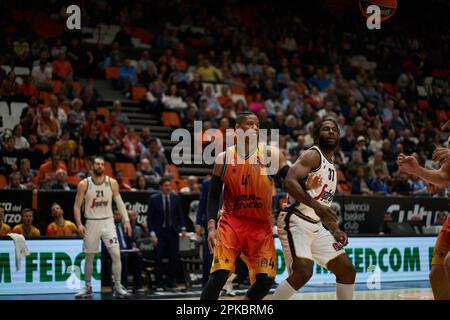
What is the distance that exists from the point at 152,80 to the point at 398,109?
7.98 m

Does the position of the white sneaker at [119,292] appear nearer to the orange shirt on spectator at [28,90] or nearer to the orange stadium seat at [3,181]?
the orange stadium seat at [3,181]

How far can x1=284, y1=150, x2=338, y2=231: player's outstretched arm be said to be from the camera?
6.89m

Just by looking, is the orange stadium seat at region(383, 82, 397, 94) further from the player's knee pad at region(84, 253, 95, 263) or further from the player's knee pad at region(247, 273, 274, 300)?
the player's knee pad at region(247, 273, 274, 300)

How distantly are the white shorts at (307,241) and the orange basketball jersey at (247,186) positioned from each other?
0.33 m

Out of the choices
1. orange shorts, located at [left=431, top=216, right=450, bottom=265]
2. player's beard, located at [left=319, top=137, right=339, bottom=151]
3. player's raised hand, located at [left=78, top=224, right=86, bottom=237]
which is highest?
player's beard, located at [left=319, top=137, right=339, bottom=151]

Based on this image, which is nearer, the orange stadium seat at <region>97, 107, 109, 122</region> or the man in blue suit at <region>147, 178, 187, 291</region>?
the man in blue suit at <region>147, 178, 187, 291</region>

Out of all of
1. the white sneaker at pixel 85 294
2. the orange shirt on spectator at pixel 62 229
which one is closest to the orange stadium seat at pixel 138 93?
the orange shirt on spectator at pixel 62 229

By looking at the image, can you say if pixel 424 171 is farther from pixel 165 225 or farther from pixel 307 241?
pixel 165 225

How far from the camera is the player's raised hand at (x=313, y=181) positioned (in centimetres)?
724

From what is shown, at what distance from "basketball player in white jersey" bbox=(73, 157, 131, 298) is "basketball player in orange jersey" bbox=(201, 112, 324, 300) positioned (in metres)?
4.79

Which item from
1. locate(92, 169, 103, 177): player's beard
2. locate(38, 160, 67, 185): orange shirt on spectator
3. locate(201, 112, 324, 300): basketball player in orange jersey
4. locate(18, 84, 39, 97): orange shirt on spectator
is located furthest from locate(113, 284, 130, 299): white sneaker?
locate(18, 84, 39, 97): orange shirt on spectator

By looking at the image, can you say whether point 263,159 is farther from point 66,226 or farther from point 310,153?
point 66,226

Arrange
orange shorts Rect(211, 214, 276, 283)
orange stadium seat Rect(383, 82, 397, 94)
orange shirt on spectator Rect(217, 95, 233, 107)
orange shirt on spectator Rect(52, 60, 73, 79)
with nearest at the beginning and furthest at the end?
orange shorts Rect(211, 214, 276, 283)
orange shirt on spectator Rect(52, 60, 73, 79)
orange shirt on spectator Rect(217, 95, 233, 107)
orange stadium seat Rect(383, 82, 397, 94)

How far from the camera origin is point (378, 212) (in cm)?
1672
